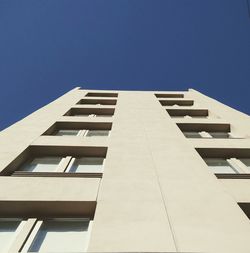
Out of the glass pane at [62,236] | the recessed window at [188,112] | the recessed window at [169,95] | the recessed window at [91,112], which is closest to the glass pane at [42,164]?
the glass pane at [62,236]

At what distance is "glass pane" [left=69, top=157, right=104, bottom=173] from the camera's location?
954 centimetres

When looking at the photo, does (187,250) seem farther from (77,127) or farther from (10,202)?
(77,127)

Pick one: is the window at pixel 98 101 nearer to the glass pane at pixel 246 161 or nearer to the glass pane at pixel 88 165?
the glass pane at pixel 88 165

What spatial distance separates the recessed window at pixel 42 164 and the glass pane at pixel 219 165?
474 cm

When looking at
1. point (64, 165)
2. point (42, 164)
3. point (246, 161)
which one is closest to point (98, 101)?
point (42, 164)

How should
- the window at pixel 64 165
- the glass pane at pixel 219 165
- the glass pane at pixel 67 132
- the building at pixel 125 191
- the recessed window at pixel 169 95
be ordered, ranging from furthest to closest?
the recessed window at pixel 169 95 < the glass pane at pixel 67 132 < the glass pane at pixel 219 165 < the window at pixel 64 165 < the building at pixel 125 191

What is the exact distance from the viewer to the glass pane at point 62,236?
5.84 metres

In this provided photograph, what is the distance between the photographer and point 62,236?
6184 mm

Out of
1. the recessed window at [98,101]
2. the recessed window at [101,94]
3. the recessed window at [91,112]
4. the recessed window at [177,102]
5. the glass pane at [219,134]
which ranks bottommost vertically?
the glass pane at [219,134]

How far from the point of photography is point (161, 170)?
7824 mm

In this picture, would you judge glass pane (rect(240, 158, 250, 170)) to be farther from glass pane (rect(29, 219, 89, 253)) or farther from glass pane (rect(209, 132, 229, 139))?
glass pane (rect(29, 219, 89, 253))

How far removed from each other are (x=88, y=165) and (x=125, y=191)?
3.31m

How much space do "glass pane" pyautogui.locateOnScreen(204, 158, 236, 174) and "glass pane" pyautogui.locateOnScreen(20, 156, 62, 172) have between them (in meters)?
4.75

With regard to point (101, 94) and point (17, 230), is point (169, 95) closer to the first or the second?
point (101, 94)
